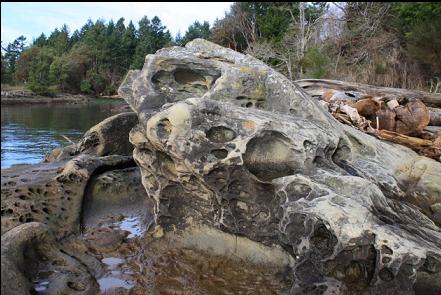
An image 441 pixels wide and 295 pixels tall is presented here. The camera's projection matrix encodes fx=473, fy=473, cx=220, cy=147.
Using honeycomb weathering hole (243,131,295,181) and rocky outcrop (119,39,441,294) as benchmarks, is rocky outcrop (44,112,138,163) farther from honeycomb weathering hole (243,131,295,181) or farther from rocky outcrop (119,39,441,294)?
honeycomb weathering hole (243,131,295,181)

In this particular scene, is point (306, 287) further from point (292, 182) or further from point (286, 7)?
point (286, 7)

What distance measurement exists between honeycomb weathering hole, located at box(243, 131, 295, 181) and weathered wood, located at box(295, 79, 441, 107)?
438 cm

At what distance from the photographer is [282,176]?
155 inches

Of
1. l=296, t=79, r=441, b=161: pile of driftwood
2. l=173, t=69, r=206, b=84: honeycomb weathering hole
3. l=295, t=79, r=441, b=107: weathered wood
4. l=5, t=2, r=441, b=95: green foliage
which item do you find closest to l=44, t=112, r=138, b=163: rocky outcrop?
l=5, t=2, r=441, b=95: green foliage

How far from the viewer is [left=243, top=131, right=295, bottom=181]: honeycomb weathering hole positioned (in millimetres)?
3979

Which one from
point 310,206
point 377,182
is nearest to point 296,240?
point 310,206

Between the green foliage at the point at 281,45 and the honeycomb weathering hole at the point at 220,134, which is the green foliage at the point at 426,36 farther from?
the honeycomb weathering hole at the point at 220,134

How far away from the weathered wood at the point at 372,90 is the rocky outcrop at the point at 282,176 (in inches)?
117

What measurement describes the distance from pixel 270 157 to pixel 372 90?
529 cm

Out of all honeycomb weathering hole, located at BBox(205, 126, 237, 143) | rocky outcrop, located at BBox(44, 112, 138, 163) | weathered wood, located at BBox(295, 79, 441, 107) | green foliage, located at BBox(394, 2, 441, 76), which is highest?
green foliage, located at BBox(394, 2, 441, 76)

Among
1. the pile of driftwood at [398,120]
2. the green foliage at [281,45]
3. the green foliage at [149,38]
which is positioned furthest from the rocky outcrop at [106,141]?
the green foliage at [149,38]

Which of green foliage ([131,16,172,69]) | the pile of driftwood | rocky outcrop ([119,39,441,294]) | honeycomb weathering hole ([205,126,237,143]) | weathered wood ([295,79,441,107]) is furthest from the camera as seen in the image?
green foliage ([131,16,172,69])

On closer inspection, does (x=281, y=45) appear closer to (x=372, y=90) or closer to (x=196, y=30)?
(x=372, y=90)

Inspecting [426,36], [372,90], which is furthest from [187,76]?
[426,36]
